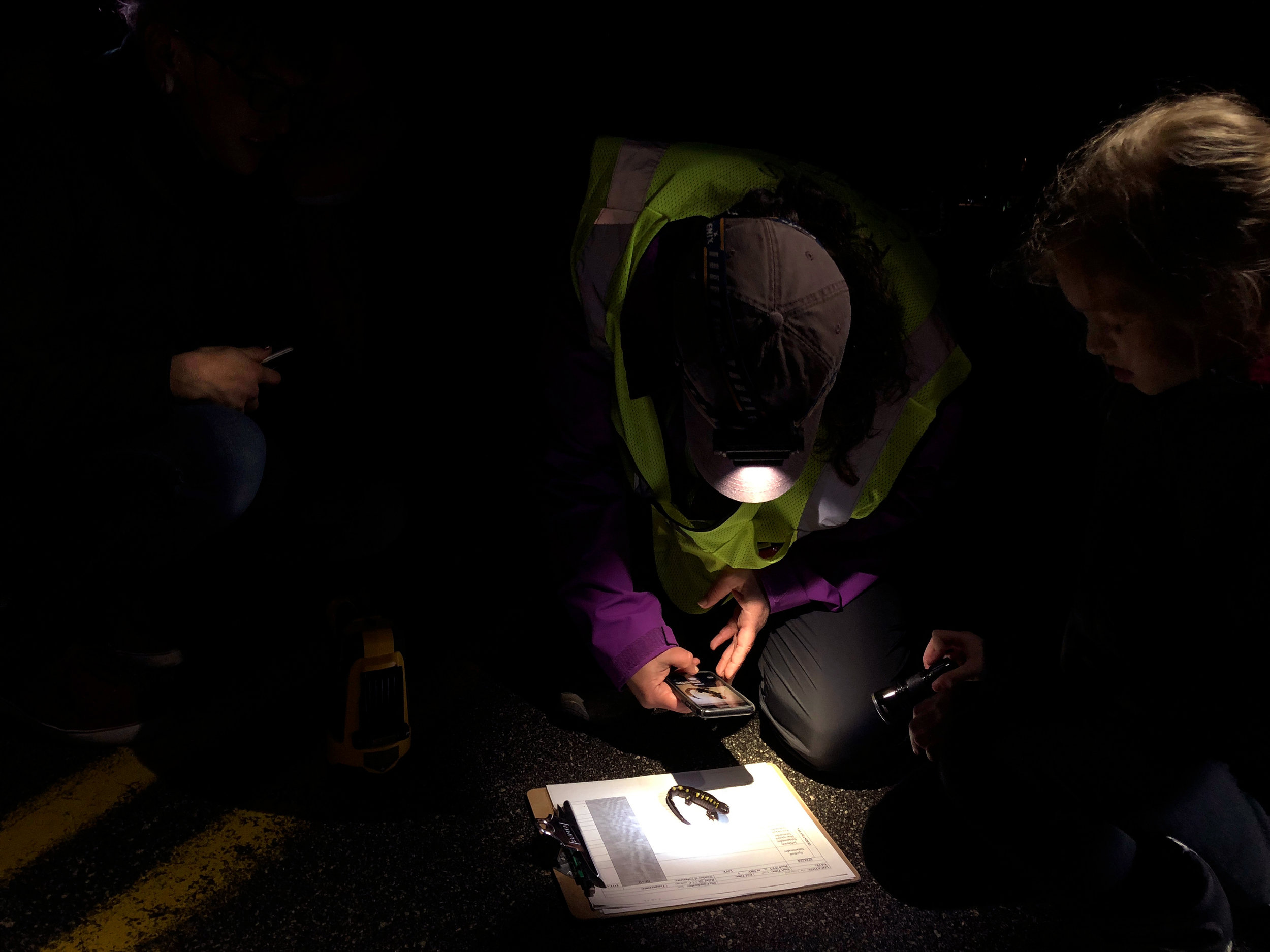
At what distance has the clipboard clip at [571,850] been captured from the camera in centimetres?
124

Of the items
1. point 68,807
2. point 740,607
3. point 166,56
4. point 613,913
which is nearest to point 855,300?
point 740,607

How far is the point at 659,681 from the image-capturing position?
1.55m

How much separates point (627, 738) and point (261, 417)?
39.6 inches

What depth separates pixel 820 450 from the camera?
147 centimetres

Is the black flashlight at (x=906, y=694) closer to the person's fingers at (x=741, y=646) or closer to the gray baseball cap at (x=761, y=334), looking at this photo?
the person's fingers at (x=741, y=646)

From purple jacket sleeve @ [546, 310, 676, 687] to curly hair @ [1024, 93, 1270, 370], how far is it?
31.8 inches

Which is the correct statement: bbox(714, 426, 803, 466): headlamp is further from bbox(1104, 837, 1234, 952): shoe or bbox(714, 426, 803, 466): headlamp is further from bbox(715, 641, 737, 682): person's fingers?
bbox(1104, 837, 1234, 952): shoe

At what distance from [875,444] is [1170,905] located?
2.56 feet

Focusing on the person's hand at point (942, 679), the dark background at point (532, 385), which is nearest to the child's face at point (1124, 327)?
the dark background at point (532, 385)

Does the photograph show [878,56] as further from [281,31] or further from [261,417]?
[261,417]

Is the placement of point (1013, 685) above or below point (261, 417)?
below

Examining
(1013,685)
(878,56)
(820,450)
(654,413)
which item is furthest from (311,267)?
(1013,685)

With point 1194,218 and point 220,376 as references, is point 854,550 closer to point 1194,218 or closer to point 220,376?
point 1194,218

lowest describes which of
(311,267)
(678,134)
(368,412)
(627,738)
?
(627,738)
